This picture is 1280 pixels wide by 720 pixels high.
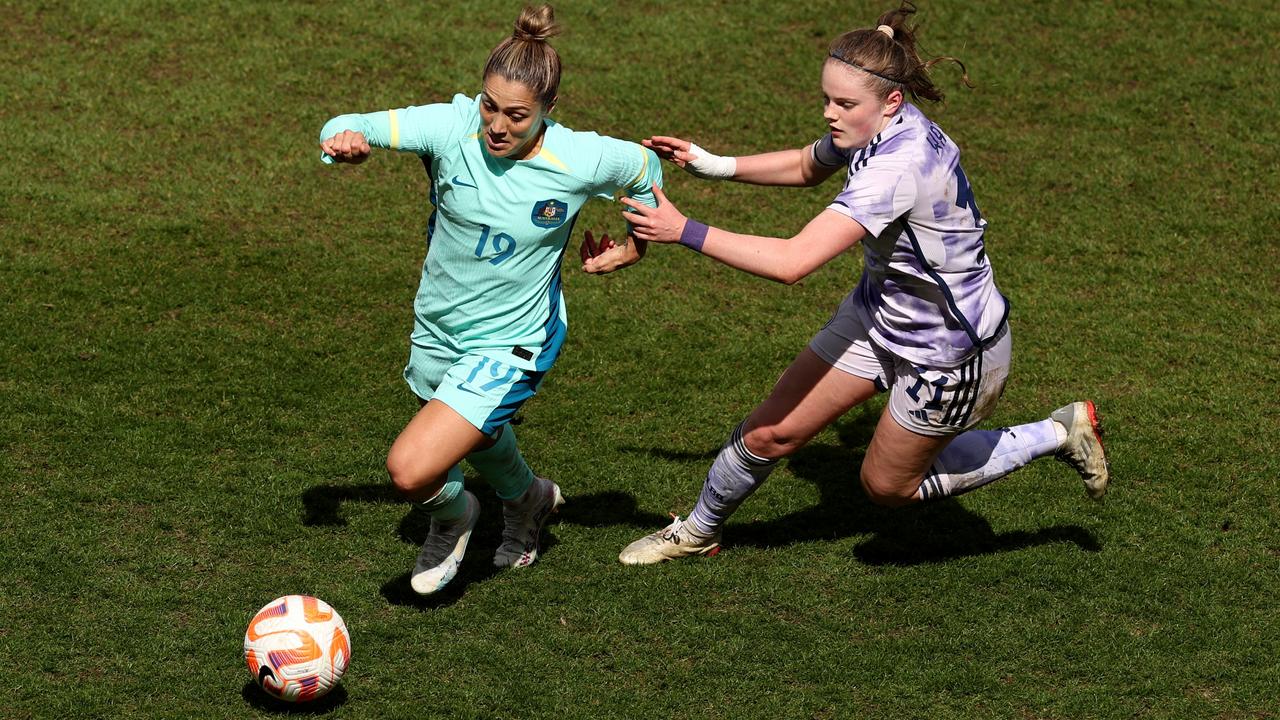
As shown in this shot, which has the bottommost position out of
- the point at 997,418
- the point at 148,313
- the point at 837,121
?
the point at 148,313

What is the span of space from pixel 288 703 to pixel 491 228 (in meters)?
2.13

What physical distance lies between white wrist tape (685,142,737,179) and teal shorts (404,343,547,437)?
4.12 ft

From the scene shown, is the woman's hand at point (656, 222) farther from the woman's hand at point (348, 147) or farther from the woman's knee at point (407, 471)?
the woman's knee at point (407, 471)

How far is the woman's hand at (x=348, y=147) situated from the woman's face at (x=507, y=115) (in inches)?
20.4

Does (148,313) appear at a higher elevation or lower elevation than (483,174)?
lower

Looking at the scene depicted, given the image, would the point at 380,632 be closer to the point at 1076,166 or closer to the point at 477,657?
the point at 477,657

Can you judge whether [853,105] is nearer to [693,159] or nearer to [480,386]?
[693,159]

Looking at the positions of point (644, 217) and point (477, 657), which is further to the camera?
point (477, 657)

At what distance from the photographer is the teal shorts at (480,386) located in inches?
233

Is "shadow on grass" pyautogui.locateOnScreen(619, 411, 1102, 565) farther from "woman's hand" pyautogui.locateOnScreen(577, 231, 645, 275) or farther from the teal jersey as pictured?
"woman's hand" pyautogui.locateOnScreen(577, 231, 645, 275)

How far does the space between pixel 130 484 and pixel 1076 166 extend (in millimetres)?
7674

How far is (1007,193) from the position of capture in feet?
35.2

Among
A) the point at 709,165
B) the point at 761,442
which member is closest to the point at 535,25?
the point at 709,165

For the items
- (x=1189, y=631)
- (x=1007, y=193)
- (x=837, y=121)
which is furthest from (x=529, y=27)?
(x=1007, y=193)
